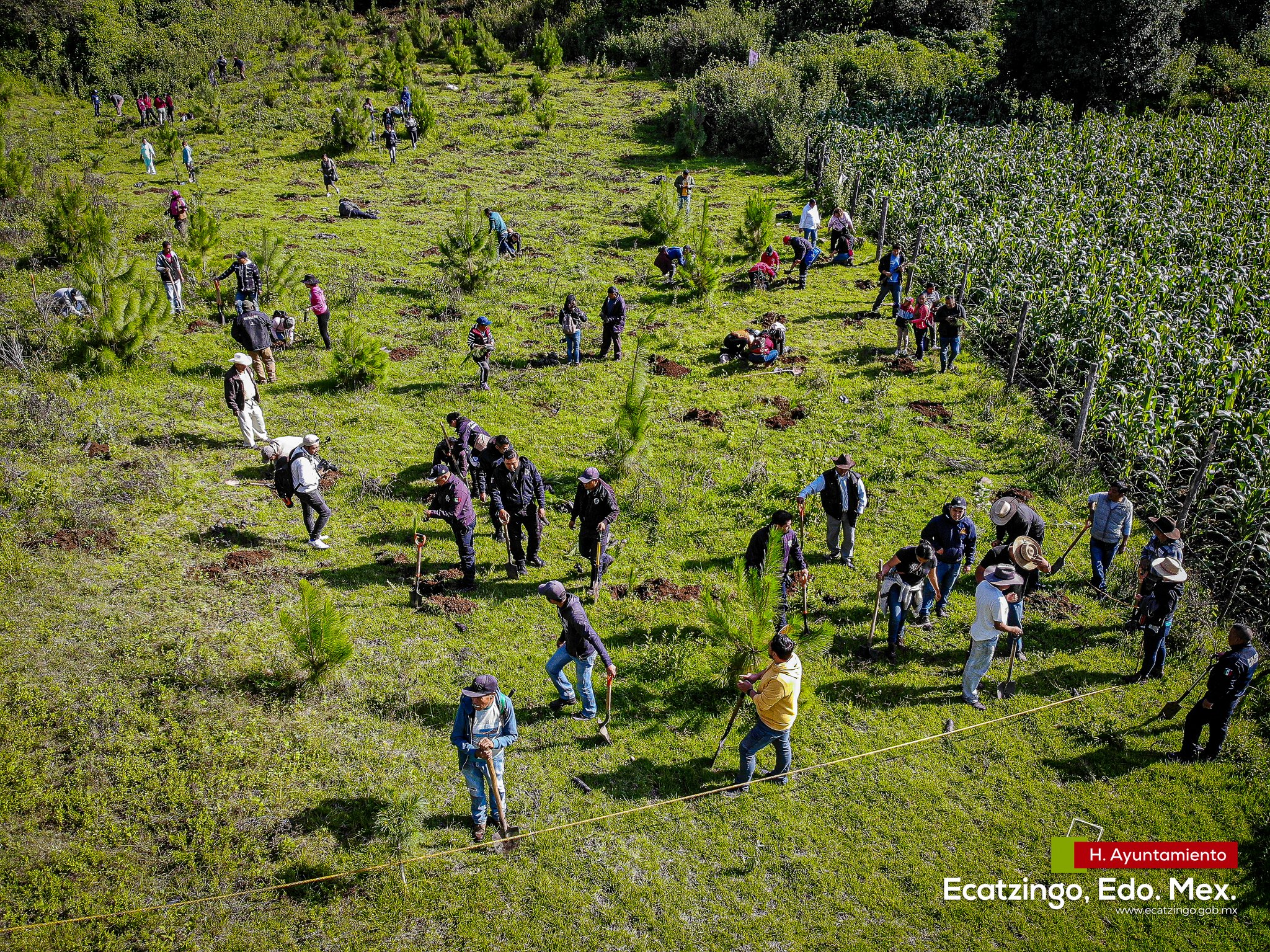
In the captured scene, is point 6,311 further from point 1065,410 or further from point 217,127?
point 1065,410

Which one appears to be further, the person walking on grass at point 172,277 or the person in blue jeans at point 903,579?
the person walking on grass at point 172,277

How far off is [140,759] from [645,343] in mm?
13638

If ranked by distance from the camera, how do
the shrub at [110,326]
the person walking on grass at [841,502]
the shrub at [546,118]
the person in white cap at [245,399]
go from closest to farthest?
1. the person walking on grass at [841,502]
2. the person in white cap at [245,399]
3. the shrub at [110,326]
4. the shrub at [546,118]

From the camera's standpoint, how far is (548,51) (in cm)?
4375

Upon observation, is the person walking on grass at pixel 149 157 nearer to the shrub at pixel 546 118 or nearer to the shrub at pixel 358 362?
the shrub at pixel 546 118

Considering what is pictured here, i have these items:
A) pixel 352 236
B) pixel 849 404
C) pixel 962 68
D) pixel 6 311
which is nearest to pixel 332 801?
pixel 849 404

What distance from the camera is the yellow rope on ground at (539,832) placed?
23.7 ft

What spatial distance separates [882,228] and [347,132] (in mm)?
21650

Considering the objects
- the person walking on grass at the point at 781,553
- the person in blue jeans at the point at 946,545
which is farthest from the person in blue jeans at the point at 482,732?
the person in blue jeans at the point at 946,545

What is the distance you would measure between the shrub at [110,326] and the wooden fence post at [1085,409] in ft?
60.0

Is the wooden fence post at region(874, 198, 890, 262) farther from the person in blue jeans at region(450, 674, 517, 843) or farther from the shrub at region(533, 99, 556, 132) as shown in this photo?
the person in blue jeans at region(450, 674, 517, 843)

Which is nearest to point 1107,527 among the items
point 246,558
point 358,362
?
point 246,558

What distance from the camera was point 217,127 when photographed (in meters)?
34.2

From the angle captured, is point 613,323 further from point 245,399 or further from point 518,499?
point 245,399
